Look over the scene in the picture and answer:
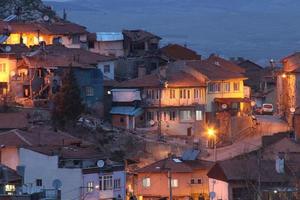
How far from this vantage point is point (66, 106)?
3794 centimetres

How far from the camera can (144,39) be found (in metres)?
51.2

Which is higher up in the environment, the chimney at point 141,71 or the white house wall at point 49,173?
the chimney at point 141,71

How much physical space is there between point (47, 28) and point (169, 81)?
23.7ft

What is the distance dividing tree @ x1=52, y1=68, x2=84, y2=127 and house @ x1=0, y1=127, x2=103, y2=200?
366cm

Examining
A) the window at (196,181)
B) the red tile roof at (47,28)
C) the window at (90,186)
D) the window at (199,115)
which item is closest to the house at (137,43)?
the red tile roof at (47,28)

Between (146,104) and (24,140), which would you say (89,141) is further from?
(146,104)

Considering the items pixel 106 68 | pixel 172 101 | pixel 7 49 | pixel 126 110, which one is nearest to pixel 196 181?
pixel 126 110

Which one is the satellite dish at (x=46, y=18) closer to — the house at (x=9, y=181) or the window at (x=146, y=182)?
the window at (x=146, y=182)

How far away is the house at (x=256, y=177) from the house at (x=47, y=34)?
620 inches

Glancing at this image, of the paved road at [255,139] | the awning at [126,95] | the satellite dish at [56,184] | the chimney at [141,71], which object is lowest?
the satellite dish at [56,184]

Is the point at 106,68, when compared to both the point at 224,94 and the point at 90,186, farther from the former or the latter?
the point at 90,186

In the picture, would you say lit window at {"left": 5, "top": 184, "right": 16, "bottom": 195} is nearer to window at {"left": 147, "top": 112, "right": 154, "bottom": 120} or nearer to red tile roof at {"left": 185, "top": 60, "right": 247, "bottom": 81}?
window at {"left": 147, "top": 112, "right": 154, "bottom": 120}

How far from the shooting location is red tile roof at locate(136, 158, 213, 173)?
34.9 meters

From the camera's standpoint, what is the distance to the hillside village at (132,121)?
32.0 meters
